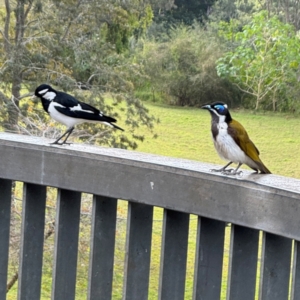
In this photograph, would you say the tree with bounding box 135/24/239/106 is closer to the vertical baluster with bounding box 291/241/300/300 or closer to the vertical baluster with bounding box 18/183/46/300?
the vertical baluster with bounding box 18/183/46/300

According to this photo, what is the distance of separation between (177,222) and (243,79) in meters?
10.7

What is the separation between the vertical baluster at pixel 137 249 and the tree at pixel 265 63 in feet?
32.9

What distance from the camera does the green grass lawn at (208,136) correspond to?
997 centimetres

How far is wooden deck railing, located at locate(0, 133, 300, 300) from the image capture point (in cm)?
77

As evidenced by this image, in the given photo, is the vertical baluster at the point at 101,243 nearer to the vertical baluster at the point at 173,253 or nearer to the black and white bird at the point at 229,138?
the vertical baluster at the point at 173,253

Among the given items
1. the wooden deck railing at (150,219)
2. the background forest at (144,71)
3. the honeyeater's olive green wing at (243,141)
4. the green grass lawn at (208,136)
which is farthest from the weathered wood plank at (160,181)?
the green grass lawn at (208,136)

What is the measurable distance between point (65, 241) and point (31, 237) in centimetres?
5

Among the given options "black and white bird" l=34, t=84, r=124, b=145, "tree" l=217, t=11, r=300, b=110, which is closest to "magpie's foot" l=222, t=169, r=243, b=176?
"black and white bird" l=34, t=84, r=124, b=145

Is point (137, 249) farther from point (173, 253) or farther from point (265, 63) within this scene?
point (265, 63)

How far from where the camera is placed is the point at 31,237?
92cm

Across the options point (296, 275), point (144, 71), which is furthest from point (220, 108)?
point (144, 71)

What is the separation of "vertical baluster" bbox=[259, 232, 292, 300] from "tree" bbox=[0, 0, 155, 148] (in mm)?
5129

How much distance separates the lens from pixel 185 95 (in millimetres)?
11992

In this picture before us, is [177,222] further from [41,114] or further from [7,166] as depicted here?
[41,114]
